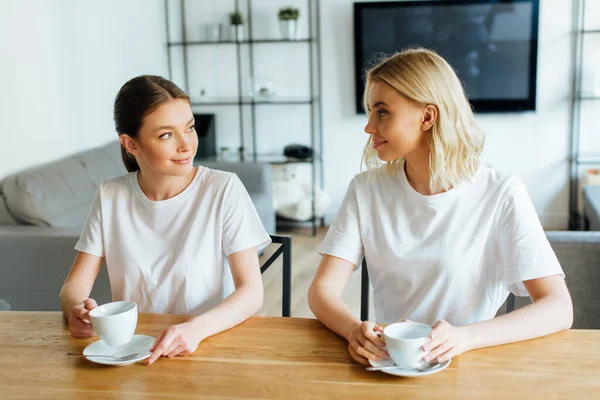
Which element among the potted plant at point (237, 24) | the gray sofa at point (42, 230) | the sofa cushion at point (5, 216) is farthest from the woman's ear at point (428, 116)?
the potted plant at point (237, 24)

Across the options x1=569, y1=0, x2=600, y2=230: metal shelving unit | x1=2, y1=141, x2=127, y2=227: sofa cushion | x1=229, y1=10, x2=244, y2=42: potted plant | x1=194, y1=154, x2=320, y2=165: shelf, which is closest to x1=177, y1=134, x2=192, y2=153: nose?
x1=2, y1=141, x2=127, y2=227: sofa cushion

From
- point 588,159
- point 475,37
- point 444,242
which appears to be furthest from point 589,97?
point 444,242

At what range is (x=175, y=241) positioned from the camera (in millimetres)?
1671

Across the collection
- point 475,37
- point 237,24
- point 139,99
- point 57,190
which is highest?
point 237,24

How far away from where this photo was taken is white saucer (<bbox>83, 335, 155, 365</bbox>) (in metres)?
1.27

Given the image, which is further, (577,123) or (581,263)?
(577,123)

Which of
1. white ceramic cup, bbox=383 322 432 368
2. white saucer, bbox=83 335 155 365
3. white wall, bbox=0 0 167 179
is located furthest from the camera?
white wall, bbox=0 0 167 179

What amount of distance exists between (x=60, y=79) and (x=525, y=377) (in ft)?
10.2

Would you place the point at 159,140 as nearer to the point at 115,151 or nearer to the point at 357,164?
the point at 115,151

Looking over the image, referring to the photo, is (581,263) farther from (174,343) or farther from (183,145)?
(174,343)

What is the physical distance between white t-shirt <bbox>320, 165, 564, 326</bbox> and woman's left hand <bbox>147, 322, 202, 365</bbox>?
16.0 inches

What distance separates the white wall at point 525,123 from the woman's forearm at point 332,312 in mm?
3802

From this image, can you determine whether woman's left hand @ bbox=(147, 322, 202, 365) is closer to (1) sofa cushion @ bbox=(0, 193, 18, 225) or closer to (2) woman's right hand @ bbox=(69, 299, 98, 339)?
(2) woman's right hand @ bbox=(69, 299, 98, 339)

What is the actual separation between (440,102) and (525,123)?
3.80 meters
